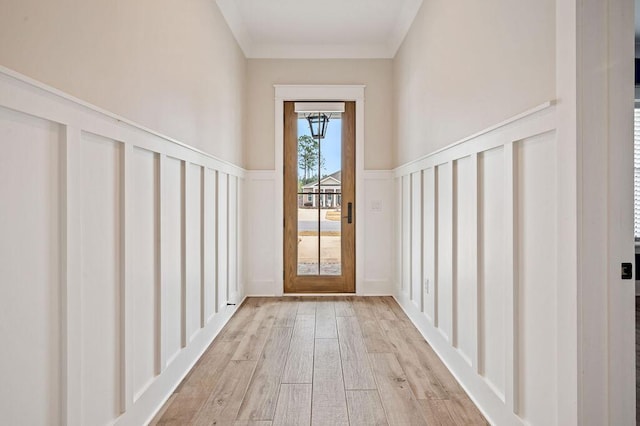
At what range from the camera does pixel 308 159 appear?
4.29 m

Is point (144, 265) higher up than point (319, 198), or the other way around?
point (319, 198)

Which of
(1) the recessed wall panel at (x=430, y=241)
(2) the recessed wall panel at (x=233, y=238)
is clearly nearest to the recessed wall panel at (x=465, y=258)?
(1) the recessed wall panel at (x=430, y=241)

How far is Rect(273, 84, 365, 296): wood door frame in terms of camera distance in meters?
4.18

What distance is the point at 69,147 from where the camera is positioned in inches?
46.3

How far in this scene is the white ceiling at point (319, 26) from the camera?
334cm

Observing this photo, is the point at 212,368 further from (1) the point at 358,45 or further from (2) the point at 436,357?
(1) the point at 358,45

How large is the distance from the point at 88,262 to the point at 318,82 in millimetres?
3342

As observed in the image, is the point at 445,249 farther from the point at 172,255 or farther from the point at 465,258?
the point at 172,255

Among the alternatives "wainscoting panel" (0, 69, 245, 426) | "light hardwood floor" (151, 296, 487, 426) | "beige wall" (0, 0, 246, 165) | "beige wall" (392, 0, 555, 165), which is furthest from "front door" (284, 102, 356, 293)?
"wainscoting panel" (0, 69, 245, 426)

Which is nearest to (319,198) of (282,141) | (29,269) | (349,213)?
(349,213)

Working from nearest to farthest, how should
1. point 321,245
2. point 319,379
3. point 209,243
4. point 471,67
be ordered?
point 471,67
point 319,379
point 209,243
point 321,245

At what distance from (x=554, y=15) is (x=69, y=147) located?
1.55m

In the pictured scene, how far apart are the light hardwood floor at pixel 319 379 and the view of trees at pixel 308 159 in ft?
5.12

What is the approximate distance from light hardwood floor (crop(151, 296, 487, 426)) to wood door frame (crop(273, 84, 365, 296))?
3.12 ft
